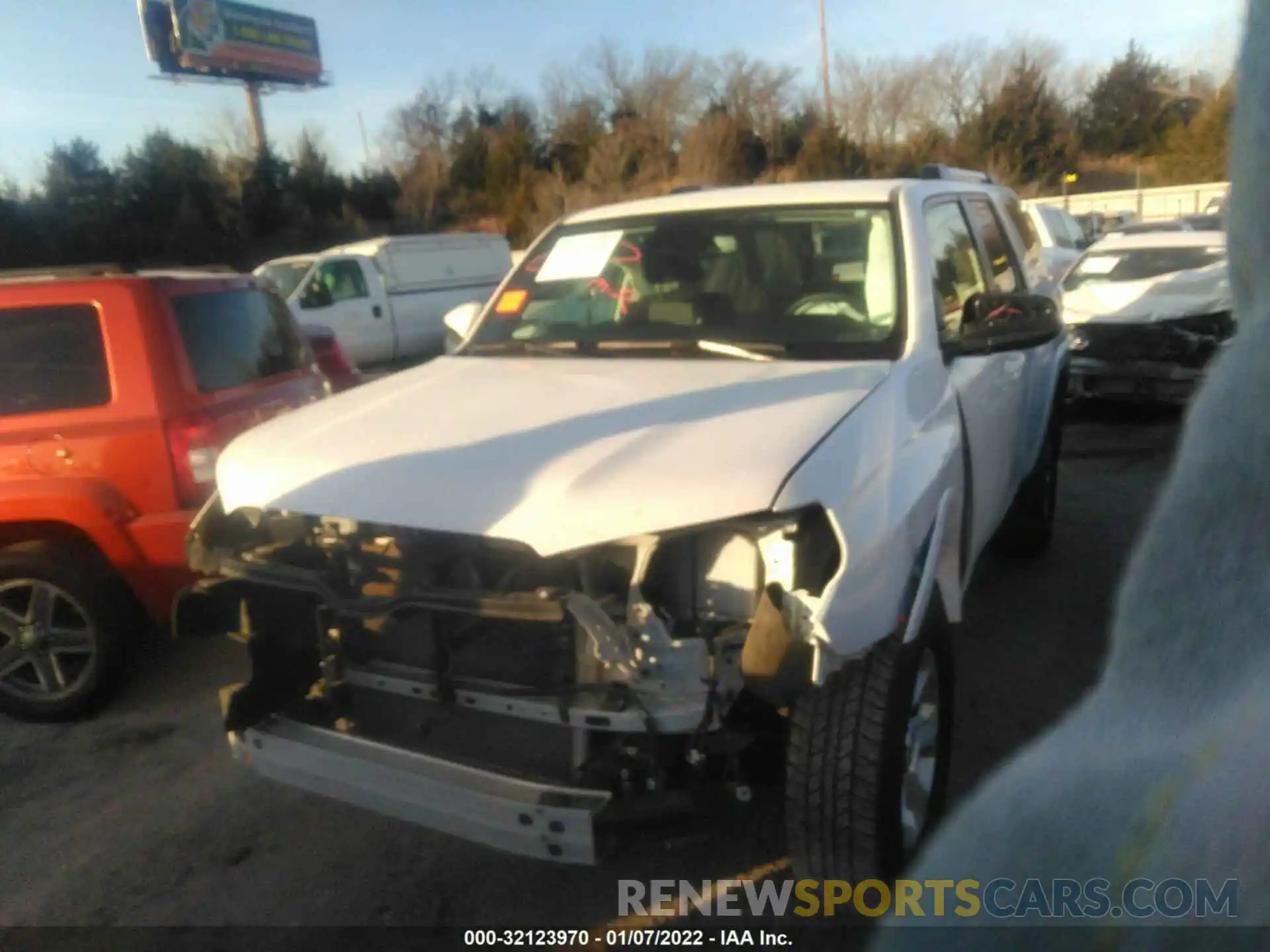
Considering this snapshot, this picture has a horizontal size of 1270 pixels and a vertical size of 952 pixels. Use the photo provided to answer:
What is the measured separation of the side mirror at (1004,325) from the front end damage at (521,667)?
47.4 inches

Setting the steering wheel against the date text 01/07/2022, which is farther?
the steering wheel

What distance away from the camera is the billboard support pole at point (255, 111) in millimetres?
35375

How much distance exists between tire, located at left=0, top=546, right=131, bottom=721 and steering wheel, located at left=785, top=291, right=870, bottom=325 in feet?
9.78

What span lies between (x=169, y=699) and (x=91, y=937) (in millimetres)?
1664

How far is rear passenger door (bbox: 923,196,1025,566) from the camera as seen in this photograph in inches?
136

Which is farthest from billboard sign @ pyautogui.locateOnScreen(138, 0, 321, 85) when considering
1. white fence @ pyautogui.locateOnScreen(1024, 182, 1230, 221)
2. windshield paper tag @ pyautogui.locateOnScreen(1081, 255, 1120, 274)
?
windshield paper tag @ pyautogui.locateOnScreen(1081, 255, 1120, 274)

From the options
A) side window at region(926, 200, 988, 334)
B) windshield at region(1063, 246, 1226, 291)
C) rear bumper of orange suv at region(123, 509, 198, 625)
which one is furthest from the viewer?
windshield at region(1063, 246, 1226, 291)

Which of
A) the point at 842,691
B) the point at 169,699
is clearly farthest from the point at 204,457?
the point at 842,691

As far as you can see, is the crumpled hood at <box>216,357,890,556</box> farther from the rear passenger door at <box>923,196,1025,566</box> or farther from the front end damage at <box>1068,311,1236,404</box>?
the front end damage at <box>1068,311,1236,404</box>

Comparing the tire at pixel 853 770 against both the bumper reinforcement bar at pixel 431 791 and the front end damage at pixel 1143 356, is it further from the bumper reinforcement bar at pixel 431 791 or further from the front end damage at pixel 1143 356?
the front end damage at pixel 1143 356

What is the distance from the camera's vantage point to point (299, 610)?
2.90m

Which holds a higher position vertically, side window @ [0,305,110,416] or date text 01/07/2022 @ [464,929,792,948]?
side window @ [0,305,110,416]

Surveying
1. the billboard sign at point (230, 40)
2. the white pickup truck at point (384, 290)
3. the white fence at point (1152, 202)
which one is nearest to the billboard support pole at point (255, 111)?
the billboard sign at point (230, 40)

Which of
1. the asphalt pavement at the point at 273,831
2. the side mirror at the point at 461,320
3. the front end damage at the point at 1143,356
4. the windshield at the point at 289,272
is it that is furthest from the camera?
the windshield at the point at 289,272
